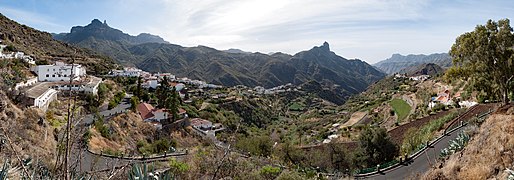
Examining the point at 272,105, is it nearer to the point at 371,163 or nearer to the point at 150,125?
the point at 150,125

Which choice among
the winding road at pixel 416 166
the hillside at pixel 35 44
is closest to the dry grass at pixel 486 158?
the winding road at pixel 416 166

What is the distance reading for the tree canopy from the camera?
12.6 metres

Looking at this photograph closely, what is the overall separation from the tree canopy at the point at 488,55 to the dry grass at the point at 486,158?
5263 millimetres

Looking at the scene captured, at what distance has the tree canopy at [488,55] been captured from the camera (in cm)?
1259

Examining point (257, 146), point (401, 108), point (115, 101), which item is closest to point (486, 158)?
point (257, 146)

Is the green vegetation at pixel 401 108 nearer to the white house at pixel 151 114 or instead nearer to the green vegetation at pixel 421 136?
the green vegetation at pixel 421 136

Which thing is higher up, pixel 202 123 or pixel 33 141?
pixel 33 141

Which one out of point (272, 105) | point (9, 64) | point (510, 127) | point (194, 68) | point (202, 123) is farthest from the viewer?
point (194, 68)

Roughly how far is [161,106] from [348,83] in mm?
125591

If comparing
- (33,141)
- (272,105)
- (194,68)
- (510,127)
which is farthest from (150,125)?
(194,68)

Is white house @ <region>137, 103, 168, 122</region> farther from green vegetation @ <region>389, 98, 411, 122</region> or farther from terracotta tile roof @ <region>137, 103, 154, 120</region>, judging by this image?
green vegetation @ <region>389, 98, 411, 122</region>

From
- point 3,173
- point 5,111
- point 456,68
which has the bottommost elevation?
point 5,111

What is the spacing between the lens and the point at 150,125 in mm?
27172

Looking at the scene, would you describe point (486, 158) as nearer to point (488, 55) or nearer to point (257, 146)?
point (488, 55)
